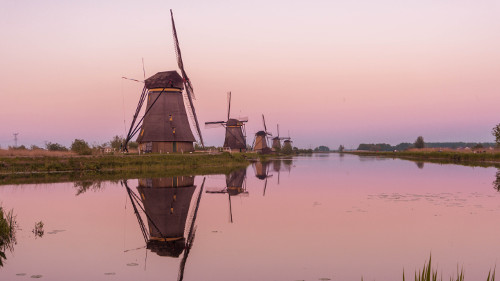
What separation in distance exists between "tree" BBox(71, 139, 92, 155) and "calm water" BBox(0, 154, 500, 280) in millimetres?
19969

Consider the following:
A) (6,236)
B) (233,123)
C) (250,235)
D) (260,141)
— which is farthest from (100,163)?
(260,141)

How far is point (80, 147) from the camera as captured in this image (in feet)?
138

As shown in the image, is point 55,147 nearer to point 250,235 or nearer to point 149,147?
point 149,147

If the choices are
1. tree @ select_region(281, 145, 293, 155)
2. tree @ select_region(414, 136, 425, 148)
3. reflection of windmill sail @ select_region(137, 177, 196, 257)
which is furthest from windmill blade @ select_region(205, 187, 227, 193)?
tree @ select_region(414, 136, 425, 148)

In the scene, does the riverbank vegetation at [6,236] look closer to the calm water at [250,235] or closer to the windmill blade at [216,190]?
the calm water at [250,235]

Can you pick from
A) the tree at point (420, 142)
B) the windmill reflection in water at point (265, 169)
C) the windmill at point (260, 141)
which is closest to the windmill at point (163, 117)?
the windmill reflection in water at point (265, 169)

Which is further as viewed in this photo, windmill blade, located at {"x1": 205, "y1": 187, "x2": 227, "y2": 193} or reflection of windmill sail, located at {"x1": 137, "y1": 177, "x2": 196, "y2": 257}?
windmill blade, located at {"x1": 205, "y1": 187, "x2": 227, "y2": 193}

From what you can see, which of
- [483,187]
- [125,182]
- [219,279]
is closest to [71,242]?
[219,279]

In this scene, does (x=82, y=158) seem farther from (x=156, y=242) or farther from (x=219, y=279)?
(x=219, y=279)

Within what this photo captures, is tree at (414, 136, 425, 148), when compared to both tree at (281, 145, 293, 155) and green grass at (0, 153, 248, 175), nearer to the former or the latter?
tree at (281, 145, 293, 155)

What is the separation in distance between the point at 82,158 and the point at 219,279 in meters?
32.1

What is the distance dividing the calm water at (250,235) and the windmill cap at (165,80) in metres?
24.6

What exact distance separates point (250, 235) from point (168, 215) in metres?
4.66

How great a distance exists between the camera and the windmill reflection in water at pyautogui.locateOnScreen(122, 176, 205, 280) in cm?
1097
